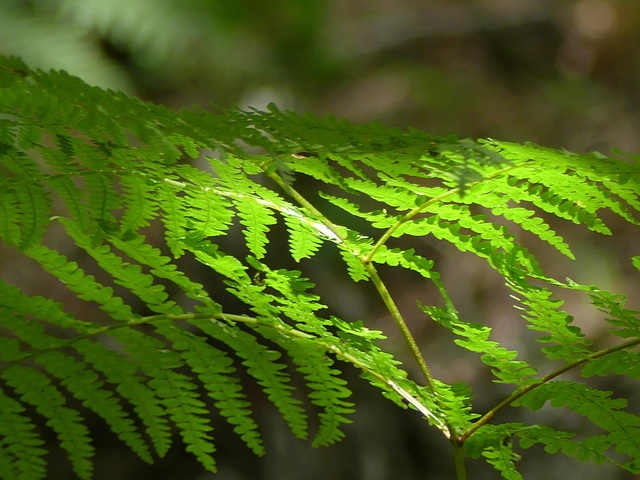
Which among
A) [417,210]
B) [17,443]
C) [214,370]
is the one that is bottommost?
[17,443]

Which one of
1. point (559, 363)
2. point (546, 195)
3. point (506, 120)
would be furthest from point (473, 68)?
point (546, 195)

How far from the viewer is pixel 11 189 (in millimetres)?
778

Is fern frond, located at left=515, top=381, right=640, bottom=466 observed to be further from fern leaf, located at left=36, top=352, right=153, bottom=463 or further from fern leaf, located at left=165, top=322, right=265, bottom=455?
fern leaf, located at left=36, top=352, right=153, bottom=463

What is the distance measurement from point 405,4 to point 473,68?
84 cm

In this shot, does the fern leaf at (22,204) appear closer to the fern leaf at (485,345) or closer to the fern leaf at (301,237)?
the fern leaf at (301,237)

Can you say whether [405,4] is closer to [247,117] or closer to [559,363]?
[559,363]

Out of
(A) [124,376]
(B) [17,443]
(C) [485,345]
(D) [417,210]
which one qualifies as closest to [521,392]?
(C) [485,345]

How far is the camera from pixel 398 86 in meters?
4.10

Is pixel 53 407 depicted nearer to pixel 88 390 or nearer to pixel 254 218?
pixel 88 390

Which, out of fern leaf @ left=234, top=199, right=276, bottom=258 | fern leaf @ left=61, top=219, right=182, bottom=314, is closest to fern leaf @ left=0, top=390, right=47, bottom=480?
fern leaf @ left=61, top=219, right=182, bottom=314

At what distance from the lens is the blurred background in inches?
106

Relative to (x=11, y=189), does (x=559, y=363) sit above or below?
below

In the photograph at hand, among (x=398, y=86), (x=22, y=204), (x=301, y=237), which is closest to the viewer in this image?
(x=22, y=204)

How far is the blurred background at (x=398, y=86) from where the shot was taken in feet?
8.87
